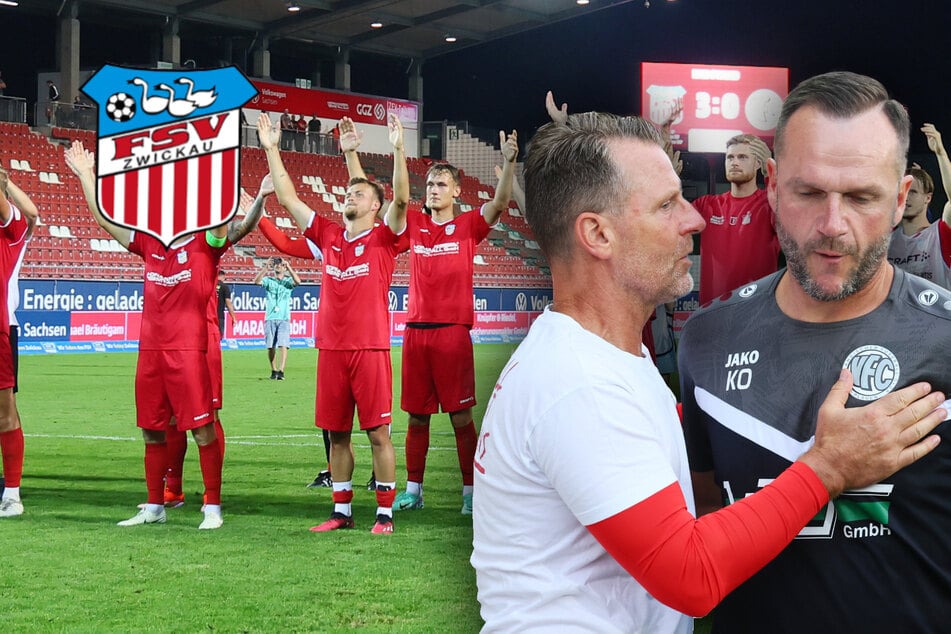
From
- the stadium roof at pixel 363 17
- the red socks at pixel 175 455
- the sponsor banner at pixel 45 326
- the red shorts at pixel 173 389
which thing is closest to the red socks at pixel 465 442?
the red shorts at pixel 173 389

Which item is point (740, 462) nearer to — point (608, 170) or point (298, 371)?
point (608, 170)

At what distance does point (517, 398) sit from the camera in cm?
134

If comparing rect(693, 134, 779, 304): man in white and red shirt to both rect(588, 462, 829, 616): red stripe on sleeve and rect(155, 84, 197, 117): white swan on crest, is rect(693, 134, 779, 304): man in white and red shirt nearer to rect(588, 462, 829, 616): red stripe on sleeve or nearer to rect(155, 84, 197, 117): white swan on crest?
rect(588, 462, 829, 616): red stripe on sleeve

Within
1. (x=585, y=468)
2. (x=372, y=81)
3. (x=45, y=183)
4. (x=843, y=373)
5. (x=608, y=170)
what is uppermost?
(x=372, y=81)

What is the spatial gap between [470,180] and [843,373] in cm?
3037

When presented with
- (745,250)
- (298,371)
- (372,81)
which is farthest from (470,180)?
(745,250)

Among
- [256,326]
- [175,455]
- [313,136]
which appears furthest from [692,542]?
[313,136]

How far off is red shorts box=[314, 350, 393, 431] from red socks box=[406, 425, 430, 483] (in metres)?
0.64

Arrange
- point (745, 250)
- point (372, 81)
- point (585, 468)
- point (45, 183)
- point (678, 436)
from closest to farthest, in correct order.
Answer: point (585, 468)
point (678, 436)
point (745, 250)
point (45, 183)
point (372, 81)

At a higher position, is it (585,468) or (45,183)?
(45,183)

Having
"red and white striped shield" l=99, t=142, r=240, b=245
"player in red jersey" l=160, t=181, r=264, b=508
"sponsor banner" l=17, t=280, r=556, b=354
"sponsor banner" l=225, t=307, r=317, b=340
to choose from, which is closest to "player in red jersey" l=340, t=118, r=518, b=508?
"player in red jersey" l=160, t=181, r=264, b=508

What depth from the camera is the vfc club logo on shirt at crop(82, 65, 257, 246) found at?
15.1 m

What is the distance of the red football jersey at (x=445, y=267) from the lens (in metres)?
6.22

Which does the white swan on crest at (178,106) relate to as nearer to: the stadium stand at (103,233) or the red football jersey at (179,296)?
the stadium stand at (103,233)
